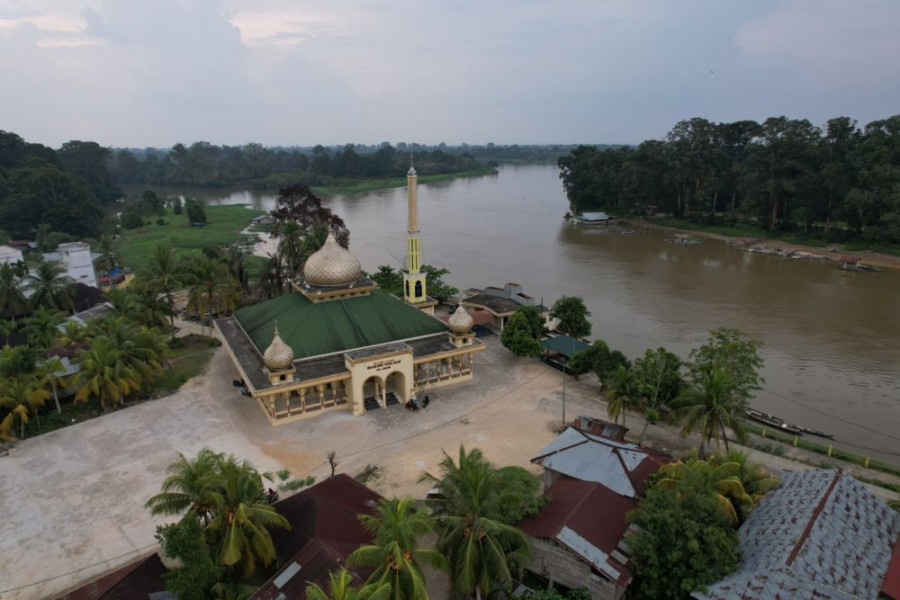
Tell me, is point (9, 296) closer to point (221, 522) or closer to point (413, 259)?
point (413, 259)

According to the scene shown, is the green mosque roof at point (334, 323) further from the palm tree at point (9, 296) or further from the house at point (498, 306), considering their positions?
the palm tree at point (9, 296)

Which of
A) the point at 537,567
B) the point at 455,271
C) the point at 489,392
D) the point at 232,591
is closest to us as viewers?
the point at 232,591

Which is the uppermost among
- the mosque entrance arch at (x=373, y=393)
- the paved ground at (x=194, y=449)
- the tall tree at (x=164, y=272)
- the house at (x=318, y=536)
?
the tall tree at (x=164, y=272)

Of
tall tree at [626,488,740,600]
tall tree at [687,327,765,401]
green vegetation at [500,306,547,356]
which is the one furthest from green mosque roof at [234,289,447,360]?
tall tree at [626,488,740,600]

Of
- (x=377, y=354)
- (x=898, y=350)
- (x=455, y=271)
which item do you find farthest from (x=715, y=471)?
(x=455, y=271)

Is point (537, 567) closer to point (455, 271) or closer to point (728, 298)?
point (728, 298)

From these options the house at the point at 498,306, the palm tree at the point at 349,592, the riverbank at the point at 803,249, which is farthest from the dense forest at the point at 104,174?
the riverbank at the point at 803,249

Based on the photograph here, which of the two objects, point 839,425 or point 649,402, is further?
point 839,425

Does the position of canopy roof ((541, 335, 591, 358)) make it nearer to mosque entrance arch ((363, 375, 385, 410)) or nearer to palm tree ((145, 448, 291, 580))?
mosque entrance arch ((363, 375, 385, 410))
